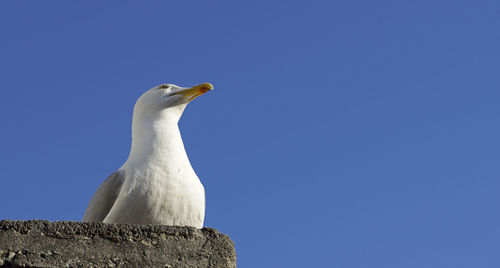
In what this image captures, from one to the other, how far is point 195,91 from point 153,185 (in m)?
1.63

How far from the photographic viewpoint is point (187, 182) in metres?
5.62

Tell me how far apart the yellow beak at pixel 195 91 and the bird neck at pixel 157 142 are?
32 centimetres

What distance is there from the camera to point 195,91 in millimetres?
6797

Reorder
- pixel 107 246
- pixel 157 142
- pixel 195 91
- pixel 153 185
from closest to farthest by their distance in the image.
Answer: pixel 107 246
pixel 153 185
pixel 157 142
pixel 195 91

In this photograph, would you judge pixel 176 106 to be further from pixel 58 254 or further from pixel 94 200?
pixel 58 254

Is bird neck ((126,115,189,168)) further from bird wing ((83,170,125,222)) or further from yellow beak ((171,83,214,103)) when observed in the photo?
yellow beak ((171,83,214,103))

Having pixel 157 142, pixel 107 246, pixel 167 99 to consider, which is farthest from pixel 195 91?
pixel 107 246

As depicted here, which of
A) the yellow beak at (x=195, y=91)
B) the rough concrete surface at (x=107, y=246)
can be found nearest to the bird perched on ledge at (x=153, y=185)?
the yellow beak at (x=195, y=91)

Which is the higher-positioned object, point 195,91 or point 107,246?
point 195,91

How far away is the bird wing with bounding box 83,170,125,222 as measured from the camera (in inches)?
224

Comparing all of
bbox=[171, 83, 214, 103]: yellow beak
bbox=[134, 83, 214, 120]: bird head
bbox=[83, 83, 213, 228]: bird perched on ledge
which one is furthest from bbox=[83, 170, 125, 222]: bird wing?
bbox=[171, 83, 214, 103]: yellow beak

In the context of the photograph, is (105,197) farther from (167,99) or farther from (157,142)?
(167,99)

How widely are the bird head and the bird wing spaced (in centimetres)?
98

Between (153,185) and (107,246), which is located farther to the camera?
(153,185)
